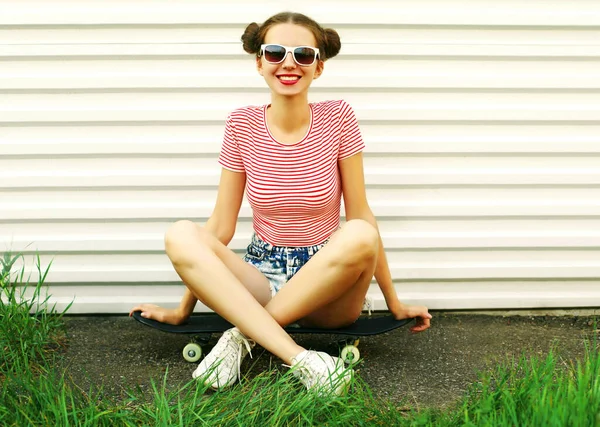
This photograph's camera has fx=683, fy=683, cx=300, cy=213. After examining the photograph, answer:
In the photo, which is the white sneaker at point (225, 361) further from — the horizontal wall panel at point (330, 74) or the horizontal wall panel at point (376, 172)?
the horizontal wall panel at point (330, 74)

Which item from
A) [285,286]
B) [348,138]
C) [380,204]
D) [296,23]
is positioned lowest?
[285,286]

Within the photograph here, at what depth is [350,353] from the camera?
279 centimetres

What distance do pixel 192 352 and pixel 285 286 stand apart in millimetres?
555

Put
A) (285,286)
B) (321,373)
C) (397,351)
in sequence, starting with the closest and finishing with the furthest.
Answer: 1. (321,373)
2. (285,286)
3. (397,351)

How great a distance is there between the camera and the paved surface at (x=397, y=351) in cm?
275

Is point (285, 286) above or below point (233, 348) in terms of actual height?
above

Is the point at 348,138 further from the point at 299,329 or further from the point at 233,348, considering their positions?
the point at 233,348

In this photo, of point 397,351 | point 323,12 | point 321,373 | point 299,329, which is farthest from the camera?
point 323,12

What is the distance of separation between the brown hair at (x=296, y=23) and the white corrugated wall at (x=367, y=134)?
Answer: 1.84ft

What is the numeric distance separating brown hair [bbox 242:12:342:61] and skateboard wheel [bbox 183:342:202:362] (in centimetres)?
126

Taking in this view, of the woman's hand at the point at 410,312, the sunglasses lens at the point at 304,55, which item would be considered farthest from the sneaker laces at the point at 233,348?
the sunglasses lens at the point at 304,55

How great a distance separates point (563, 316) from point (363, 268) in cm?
150

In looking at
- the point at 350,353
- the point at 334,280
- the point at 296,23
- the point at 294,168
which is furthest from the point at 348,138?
the point at 350,353

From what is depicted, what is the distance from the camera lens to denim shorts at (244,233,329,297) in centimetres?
287
